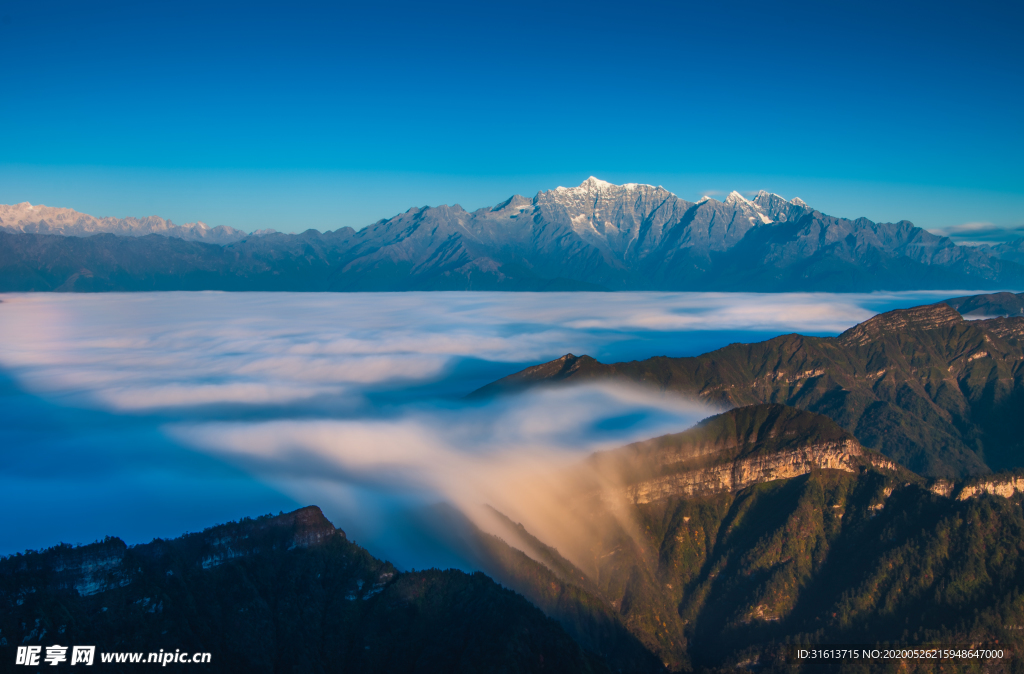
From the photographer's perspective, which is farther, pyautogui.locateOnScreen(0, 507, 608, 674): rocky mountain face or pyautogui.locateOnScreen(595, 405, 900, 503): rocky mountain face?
pyautogui.locateOnScreen(595, 405, 900, 503): rocky mountain face

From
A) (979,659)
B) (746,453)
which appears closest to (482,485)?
(746,453)

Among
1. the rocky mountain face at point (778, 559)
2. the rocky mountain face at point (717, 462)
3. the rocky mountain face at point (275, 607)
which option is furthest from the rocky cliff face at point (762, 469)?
the rocky mountain face at point (275, 607)

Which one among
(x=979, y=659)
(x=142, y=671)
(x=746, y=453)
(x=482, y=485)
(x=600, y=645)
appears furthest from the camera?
(x=746, y=453)

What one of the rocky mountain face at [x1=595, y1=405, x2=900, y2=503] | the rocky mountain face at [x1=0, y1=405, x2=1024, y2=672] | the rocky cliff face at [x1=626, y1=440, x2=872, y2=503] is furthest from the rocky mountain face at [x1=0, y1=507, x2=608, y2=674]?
the rocky cliff face at [x1=626, y1=440, x2=872, y2=503]

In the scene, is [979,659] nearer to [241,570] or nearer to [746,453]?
[746,453]

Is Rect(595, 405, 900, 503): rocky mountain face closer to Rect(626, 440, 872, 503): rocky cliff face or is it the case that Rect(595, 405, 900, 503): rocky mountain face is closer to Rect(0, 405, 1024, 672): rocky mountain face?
Rect(626, 440, 872, 503): rocky cliff face

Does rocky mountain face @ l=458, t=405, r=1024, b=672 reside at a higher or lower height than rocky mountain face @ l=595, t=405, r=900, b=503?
lower

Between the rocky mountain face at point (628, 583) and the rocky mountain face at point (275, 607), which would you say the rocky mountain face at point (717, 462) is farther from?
the rocky mountain face at point (275, 607)
